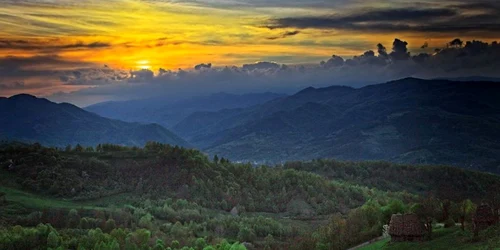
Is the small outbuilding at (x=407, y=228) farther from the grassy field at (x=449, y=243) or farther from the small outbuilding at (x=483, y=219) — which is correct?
the small outbuilding at (x=483, y=219)

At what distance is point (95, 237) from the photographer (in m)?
155

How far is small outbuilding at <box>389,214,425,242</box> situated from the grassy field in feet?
5.51

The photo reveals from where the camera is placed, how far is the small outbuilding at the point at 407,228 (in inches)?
3514

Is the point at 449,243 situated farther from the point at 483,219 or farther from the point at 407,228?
the point at 407,228

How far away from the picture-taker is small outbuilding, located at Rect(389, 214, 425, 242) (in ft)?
293

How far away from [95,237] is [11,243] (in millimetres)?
21990

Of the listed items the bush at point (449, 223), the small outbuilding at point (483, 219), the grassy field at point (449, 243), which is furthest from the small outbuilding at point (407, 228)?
the small outbuilding at point (483, 219)

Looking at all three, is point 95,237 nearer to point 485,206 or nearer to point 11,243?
point 11,243

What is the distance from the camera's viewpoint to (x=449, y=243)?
7850 centimetres

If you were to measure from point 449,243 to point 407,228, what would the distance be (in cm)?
1194

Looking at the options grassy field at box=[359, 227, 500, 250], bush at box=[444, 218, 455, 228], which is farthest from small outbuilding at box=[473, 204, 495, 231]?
bush at box=[444, 218, 455, 228]

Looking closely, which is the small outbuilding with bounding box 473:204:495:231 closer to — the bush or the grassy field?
the grassy field

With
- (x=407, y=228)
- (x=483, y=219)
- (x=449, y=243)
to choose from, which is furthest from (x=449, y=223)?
(x=483, y=219)

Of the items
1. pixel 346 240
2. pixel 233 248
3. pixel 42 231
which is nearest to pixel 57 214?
pixel 42 231
